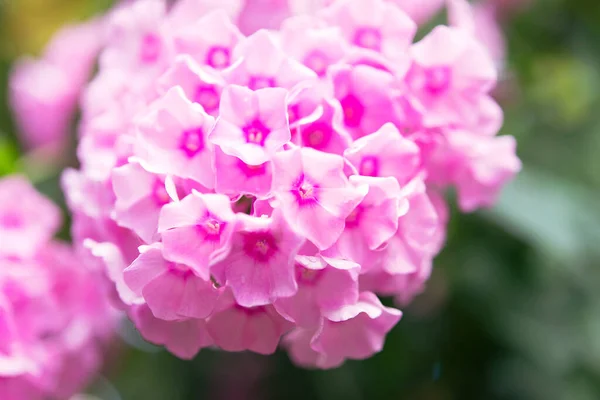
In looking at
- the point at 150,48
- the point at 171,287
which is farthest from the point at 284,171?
the point at 150,48

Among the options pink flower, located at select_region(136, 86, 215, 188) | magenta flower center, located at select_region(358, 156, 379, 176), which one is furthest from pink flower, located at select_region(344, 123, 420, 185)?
pink flower, located at select_region(136, 86, 215, 188)

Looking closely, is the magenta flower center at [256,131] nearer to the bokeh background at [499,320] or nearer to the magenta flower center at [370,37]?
the magenta flower center at [370,37]

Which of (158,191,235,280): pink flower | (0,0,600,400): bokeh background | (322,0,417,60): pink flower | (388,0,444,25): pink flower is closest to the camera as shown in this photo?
(158,191,235,280): pink flower

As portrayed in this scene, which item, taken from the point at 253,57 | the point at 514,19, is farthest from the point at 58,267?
the point at 514,19

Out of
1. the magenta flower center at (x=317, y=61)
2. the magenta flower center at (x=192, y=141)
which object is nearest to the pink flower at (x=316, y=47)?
the magenta flower center at (x=317, y=61)

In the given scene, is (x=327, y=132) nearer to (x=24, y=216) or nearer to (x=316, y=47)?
(x=316, y=47)

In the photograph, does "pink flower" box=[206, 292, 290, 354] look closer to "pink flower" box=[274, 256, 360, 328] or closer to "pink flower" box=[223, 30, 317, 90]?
"pink flower" box=[274, 256, 360, 328]
